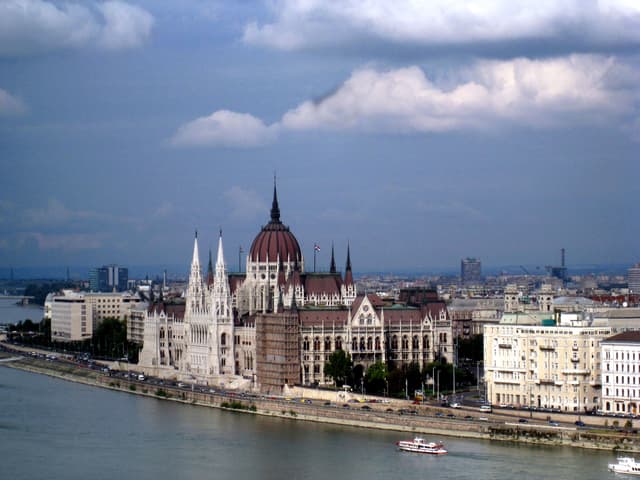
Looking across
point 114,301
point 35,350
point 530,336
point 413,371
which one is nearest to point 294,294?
point 413,371

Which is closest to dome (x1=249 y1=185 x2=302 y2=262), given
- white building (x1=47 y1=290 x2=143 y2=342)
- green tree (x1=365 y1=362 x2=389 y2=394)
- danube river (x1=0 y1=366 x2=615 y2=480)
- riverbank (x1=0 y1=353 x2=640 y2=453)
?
riverbank (x1=0 y1=353 x2=640 y2=453)

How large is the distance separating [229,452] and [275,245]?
4478 centimetres

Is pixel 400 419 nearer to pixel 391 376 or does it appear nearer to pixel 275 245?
pixel 391 376

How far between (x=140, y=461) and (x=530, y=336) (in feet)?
76.1

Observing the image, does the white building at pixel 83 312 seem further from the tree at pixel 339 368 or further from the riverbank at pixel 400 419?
the tree at pixel 339 368

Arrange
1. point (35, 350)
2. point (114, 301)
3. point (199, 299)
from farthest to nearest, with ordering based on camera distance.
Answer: point (114, 301) → point (35, 350) → point (199, 299)

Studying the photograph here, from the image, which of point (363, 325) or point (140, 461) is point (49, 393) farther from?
point (140, 461)

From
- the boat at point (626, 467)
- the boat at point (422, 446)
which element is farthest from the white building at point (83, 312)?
the boat at point (626, 467)

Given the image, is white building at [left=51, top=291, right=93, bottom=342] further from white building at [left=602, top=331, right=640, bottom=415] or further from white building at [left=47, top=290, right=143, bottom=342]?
white building at [left=602, top=331, right=640, bottom=415]

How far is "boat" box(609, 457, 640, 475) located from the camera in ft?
220

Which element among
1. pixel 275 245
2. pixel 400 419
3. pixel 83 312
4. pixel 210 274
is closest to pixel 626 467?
pixel 400 419

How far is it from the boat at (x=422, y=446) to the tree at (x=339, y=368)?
78.6 feet

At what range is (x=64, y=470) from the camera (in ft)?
234

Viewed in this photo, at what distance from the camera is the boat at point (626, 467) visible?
220 ft
